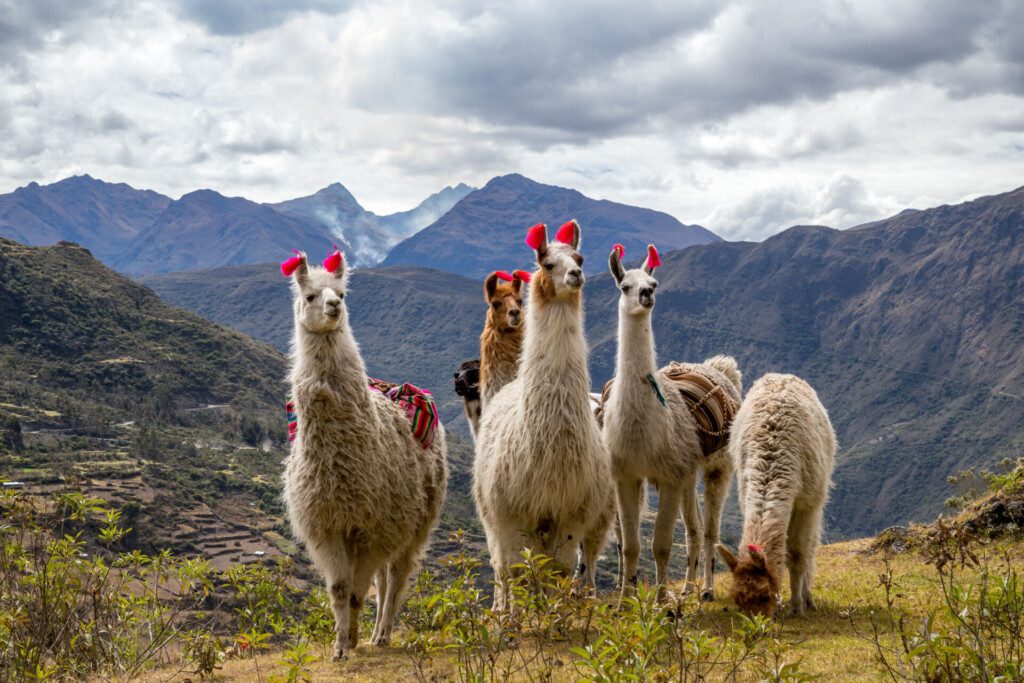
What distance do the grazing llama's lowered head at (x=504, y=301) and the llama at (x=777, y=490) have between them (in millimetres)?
2457

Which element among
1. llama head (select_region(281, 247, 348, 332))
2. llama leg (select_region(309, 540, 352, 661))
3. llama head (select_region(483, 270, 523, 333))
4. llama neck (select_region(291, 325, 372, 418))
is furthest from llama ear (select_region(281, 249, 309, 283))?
llama head (select_region(483, 270, 523, 333))

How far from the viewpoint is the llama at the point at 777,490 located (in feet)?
19.5

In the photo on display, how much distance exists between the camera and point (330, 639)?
7.72 metres

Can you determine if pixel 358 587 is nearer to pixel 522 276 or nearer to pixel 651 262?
pixel 522 276

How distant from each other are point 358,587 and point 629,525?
2.48 m

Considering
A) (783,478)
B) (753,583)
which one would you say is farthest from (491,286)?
(753,583)

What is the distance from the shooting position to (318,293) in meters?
6.62

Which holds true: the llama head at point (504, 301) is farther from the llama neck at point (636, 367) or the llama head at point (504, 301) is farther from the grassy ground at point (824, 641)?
the grassy ground at point (824, 641)

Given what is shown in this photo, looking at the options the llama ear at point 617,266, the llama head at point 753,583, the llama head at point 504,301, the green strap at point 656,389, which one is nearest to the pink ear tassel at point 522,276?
the llama head at point 504,301

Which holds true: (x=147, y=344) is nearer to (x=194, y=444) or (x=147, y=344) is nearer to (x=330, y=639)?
(x=194, y=444)

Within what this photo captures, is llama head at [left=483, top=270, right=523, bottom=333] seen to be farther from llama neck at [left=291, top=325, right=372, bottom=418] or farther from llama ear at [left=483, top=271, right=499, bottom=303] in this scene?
llama neck at [left=291, top=325, right=372, bottom=418]

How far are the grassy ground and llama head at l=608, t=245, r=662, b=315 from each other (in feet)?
8.86

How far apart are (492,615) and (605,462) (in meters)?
2.78

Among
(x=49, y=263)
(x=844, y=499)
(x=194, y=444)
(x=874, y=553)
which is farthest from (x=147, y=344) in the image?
(x=844, y=499)
